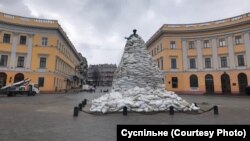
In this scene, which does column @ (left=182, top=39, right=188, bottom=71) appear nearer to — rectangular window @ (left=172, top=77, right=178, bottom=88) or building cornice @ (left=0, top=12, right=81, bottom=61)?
rectangular window @ (left=172, top=77, right=178, bottom=88)

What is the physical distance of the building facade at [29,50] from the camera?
33594 millimetres

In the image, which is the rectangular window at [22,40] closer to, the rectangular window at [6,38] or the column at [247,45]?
the rectangular window at [6,38]

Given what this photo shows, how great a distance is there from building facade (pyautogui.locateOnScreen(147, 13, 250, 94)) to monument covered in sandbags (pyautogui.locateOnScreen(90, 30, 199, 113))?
79.2 feet

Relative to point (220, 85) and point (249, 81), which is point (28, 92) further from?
point (249, 81)

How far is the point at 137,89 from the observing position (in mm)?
14430

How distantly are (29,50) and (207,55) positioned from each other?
34.6 m

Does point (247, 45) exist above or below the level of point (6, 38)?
below

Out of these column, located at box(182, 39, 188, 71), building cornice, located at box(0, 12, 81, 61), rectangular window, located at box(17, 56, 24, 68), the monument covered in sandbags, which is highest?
building cornice, located at box(0, 12, 81, 61)

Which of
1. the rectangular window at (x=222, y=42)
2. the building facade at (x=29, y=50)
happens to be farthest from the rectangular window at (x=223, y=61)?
the building facade at (x=29, y=50)

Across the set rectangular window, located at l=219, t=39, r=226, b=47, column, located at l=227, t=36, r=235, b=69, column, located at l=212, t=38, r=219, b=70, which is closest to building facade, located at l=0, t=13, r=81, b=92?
column, located at l=212, t=38, r=219, b=70

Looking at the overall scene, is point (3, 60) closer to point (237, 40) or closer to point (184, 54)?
point (184, 54)

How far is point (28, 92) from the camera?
96.5 feet

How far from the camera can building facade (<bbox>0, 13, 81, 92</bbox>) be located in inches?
1323

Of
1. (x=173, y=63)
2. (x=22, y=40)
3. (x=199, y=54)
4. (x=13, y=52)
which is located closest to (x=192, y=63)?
(x=199, y=54)
